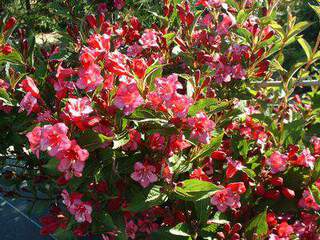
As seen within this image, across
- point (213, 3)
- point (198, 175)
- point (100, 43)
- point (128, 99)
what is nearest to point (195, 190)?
point (198, 175)

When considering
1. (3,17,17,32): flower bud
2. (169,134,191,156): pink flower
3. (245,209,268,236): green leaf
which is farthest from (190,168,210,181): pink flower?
(3,17,17,32): flower bud

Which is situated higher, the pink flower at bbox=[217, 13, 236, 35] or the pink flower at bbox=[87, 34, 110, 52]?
the pink flower at bbox=[87, 34, 110, 52]

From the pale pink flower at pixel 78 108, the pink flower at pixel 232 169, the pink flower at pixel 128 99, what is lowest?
the pink flower at pixel 232 169

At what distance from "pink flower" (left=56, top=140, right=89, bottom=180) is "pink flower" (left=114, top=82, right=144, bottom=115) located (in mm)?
162

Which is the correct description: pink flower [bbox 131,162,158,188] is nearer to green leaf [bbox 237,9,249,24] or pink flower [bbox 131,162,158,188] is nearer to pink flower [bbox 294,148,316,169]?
pink flower [bbox 294,148,316,169]

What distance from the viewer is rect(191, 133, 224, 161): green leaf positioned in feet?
4.76

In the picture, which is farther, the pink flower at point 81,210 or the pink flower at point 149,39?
the pink flower at point 149,39

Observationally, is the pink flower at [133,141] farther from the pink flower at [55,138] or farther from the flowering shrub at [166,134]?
the pink flower at [55,138]

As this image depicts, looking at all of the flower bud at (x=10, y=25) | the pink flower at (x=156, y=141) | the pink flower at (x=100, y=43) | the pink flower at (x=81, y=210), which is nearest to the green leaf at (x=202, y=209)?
the pink flower at (x=156, y=141)

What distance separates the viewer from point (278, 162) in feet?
5.15

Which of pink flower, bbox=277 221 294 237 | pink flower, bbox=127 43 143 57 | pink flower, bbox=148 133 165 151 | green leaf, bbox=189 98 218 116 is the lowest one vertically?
pink flower, bbox=277 221 294 237

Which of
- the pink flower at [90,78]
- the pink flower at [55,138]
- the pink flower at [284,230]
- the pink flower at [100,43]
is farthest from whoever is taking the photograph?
the pink flower at [284,230]

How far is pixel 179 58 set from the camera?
2.03 metres

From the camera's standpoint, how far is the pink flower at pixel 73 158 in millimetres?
1177
